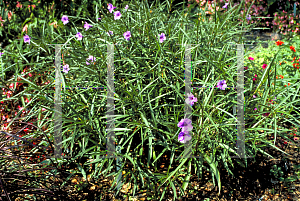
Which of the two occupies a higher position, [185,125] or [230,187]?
[185,125]

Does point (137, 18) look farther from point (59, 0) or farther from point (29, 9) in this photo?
point (29, 9)

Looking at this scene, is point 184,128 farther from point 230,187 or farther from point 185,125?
point 230,187

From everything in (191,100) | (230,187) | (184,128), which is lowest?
(230,187)

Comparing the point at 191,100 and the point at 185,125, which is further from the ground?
the point at 191,100

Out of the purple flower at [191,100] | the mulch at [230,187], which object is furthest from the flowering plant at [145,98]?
the mulch at [230,187]

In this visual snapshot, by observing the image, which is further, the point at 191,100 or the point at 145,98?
the point at 145,98

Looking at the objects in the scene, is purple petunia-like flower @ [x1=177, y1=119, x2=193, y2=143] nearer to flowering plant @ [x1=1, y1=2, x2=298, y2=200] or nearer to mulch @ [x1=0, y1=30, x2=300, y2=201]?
flowering plant @ [x1=1, y1=2, x2=298, y2=200]

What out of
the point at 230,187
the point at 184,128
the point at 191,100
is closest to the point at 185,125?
the point at 184,128

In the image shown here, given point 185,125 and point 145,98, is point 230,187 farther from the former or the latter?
point 145,98

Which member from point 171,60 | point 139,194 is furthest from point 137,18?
point 139,194

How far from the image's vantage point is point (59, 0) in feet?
12.3

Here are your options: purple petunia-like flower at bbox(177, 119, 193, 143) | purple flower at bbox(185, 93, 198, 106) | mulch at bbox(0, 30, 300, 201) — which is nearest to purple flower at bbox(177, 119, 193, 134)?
purple petunia-like flower at bbox(177, 119, 193, 143)

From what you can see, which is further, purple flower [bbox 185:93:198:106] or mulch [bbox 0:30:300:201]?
mulch [bbox 0:30:300:201]

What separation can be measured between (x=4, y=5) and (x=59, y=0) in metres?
0.94
